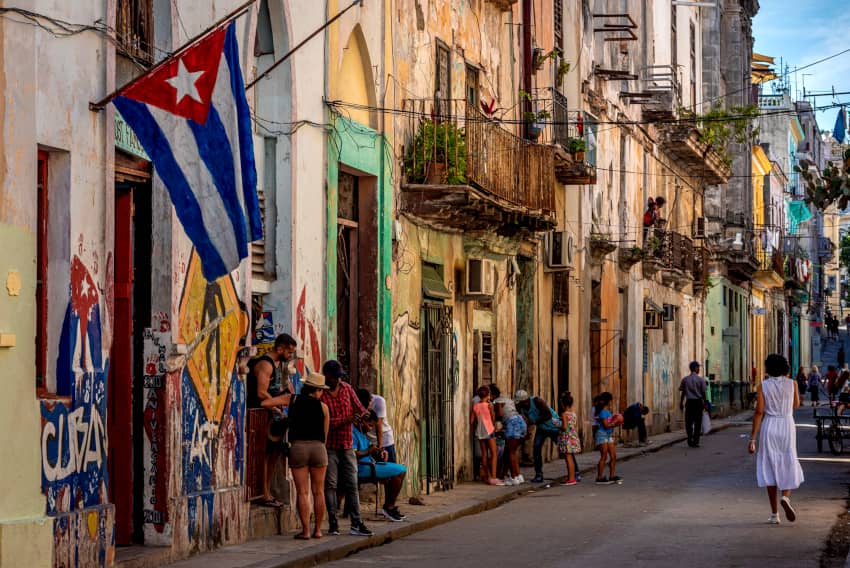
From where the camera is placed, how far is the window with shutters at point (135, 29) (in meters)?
12.8

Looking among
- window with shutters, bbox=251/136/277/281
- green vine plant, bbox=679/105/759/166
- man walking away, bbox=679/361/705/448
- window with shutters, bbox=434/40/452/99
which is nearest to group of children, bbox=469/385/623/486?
window with shutters, bbox=434/40/452/99

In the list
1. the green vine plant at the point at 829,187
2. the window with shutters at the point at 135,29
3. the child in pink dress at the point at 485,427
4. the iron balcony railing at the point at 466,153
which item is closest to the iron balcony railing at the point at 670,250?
the iron balcony railing at the point at 466,153

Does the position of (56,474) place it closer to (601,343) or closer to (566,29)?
(566,29)

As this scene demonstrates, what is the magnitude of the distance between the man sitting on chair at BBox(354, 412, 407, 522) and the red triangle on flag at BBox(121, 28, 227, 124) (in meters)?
5.35

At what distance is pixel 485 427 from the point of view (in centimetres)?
2236

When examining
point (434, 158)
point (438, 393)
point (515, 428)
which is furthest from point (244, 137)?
point (515, 428)

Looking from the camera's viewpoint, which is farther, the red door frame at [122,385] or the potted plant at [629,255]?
the potted plant at [629,255]

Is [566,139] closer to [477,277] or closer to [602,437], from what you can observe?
[477,277]

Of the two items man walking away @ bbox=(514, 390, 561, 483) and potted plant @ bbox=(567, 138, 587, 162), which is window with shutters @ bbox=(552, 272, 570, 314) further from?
man walking away @ bbox=(514, 390, 561, 483)

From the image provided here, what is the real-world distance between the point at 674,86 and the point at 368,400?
2338cm

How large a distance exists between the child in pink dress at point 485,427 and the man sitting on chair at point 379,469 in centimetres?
520

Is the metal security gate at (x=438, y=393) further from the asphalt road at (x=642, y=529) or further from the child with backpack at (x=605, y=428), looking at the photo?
the child with backpack at (x=605, y=428)

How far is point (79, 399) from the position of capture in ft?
37.8

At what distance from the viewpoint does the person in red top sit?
594 inches
